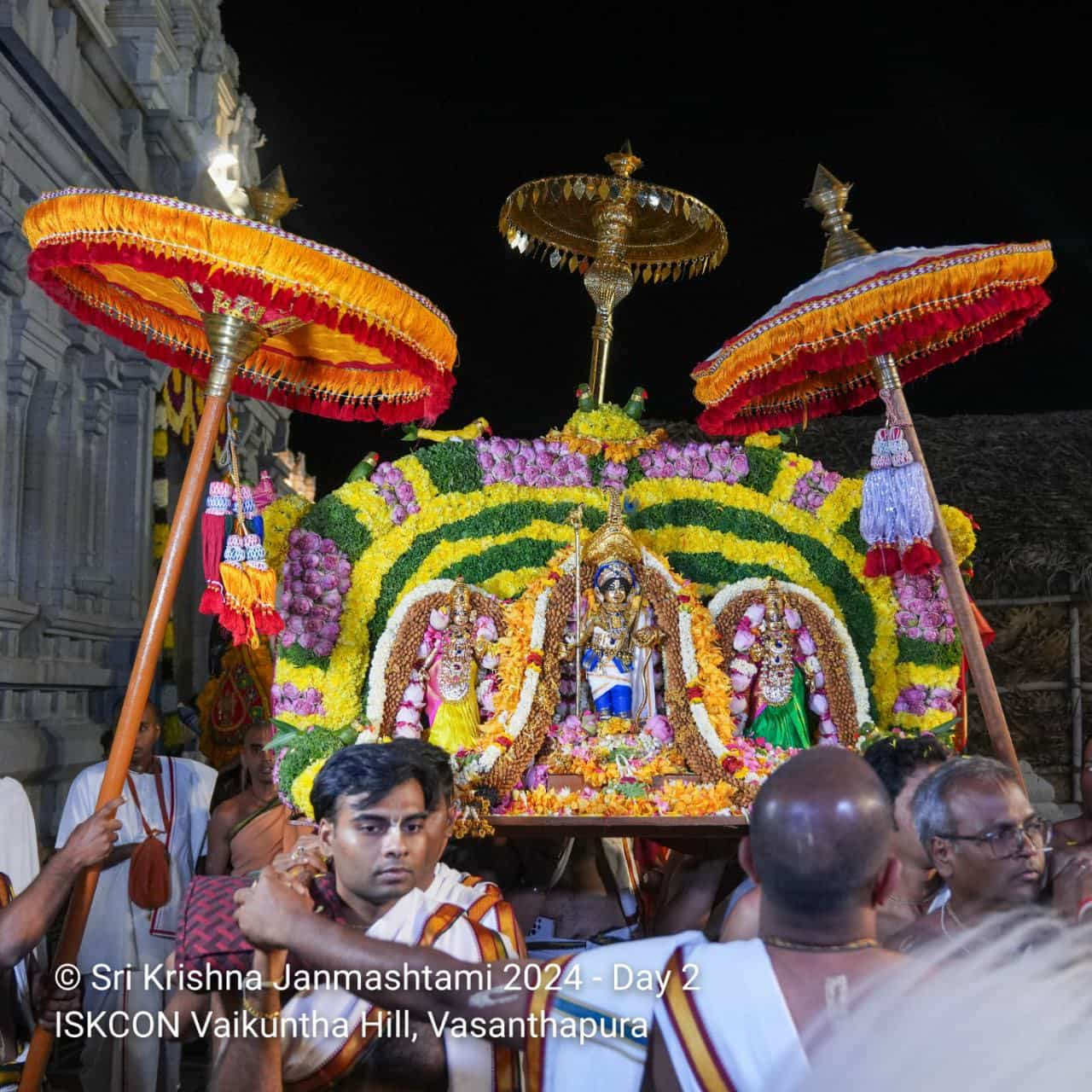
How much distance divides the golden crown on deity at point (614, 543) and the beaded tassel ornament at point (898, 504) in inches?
55.3

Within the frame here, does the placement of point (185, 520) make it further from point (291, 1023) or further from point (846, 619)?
point (846, 619)

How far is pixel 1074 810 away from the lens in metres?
9.96

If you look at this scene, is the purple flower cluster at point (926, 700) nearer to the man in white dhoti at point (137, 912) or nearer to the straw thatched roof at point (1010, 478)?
the straw thatched roof at point (1010, 478)

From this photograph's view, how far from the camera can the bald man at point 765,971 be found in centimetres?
184

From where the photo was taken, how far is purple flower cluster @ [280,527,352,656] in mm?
6469

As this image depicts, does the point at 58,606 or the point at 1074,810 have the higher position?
the point at 58,606

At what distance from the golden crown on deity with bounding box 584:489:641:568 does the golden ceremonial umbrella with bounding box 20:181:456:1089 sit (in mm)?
1313

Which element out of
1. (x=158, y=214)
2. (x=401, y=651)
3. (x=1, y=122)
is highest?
(x=1, y=122)

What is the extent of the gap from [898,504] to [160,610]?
11.4 ft

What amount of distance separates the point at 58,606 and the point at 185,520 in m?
4.22

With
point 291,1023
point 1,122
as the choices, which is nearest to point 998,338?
point 291,1023

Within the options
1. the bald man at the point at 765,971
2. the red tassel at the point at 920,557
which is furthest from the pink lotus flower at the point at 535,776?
the bald man at the point at 765,971

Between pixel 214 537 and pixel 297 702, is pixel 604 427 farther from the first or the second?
pixel 214 537

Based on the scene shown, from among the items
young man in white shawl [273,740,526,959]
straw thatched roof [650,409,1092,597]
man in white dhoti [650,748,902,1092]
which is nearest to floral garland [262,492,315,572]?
young man in white shawl [273,740,526,959]
